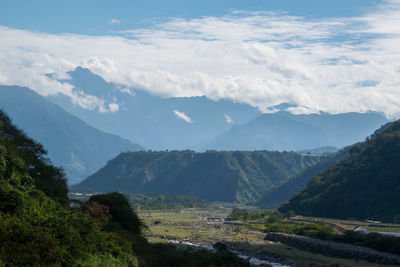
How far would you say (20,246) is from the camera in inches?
1185

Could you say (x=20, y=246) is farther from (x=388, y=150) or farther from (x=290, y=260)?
(x=388, y=150)

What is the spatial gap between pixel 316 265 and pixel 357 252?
9.57m

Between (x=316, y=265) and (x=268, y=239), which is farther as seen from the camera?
(x=268, y=239)

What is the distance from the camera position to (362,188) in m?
140

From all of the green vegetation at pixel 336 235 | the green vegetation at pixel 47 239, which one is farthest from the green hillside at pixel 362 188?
the green vegetation at pixel 47 239

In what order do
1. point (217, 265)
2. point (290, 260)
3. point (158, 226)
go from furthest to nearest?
point (158, 226)
point (290, 260)
point (217, 265)

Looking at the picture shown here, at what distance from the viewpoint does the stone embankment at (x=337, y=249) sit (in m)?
72.2

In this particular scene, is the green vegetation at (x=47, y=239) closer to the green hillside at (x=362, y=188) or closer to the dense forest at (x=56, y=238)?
the dense forest at (x=56, y=238)

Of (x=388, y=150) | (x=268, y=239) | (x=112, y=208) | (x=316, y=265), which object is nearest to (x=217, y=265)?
(x=112, y=208)

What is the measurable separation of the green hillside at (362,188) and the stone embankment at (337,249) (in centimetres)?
3928

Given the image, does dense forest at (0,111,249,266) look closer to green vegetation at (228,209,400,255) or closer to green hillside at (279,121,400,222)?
green vegetation at (228,209,400,255)

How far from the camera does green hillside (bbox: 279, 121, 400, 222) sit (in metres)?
130

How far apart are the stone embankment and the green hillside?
3928 centimetres

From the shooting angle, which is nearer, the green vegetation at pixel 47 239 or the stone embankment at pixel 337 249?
the green vegetation at pixel 47 239
